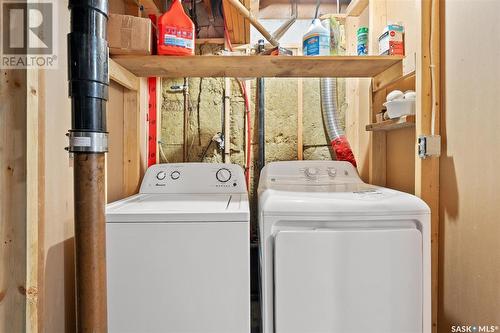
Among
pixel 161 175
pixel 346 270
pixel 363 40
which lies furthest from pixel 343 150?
pixel 161 175

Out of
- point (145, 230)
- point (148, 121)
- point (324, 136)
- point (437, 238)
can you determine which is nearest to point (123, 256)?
point (145, 230)

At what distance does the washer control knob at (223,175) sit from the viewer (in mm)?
1846

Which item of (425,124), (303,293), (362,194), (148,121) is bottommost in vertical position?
(303,293)

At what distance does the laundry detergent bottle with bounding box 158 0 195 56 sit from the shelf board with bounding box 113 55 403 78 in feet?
0.13

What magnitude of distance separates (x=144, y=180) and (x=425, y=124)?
1.53 meters

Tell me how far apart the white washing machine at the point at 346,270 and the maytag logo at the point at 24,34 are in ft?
3.24

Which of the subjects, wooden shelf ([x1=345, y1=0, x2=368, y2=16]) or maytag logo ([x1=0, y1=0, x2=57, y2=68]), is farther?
wooden shelf ([x1=345, y1=0, x2=368, y2=16])

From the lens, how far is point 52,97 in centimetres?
115

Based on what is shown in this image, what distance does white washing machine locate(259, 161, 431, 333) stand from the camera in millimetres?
1115

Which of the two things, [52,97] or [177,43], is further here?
[177,43]

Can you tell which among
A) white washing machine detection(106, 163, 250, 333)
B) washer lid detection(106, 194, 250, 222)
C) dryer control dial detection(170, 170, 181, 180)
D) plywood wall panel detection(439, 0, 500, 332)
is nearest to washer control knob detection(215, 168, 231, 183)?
dryer control dial detection(170, 170, 181, 180)

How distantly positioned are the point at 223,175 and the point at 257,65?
27.0 inches

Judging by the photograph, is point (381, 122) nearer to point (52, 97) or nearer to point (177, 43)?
point (177, 43)

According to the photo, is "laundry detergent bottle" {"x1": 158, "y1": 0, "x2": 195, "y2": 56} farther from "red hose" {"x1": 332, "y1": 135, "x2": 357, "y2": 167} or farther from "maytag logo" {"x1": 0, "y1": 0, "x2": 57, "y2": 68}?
"red hose" {"x1": 332, "y1": 135, "x2": 357, "y2": 167}
